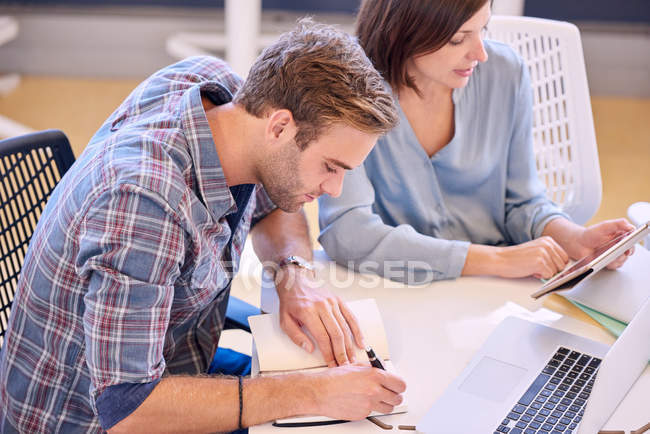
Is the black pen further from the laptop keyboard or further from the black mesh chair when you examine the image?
the black mesh chair

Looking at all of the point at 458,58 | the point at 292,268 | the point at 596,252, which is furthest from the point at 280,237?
the point at 596,252

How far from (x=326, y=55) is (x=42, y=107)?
9.63 ft

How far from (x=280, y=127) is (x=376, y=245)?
0.36 m

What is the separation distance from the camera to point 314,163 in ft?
3.63

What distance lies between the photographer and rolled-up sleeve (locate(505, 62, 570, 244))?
4.88 feet

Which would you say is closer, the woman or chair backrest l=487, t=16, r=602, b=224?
the woman

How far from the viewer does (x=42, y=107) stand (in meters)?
3.62

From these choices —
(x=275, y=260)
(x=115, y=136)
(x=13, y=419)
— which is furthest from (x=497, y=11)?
(x=13, y=419)

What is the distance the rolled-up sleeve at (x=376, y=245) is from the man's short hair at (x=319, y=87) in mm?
286

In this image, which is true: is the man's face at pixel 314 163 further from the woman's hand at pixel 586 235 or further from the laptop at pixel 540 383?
the woman's hand at pixel 586 235

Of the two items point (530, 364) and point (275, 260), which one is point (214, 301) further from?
point (530, 364)

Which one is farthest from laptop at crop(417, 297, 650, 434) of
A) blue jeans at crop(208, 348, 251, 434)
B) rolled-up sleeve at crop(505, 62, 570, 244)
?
blue jeans at crop(208, 348, 251, 434)

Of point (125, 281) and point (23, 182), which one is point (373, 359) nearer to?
point (125, 281)

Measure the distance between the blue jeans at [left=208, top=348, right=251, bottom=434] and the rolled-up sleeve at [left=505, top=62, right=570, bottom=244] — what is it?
24.4 inches
